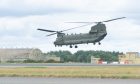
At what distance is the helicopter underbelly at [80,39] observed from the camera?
359ft

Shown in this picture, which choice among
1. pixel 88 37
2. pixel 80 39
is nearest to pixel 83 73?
pixel 88 37

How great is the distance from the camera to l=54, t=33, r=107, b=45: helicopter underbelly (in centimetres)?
10944

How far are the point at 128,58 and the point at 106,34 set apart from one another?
41.8 metres

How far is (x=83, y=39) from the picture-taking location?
368 ft

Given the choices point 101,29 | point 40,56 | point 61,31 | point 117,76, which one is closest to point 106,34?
point 101,29

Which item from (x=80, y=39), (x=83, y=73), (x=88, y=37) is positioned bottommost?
(x=83, y=73)

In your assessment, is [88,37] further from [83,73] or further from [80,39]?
[83,73]

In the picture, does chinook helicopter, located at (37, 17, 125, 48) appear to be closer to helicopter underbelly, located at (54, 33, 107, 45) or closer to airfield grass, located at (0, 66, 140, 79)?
helicopter underbelly, located at (54, 33, 107, 45)

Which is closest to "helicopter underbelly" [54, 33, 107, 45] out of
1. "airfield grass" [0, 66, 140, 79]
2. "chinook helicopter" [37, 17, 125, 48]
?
"chinook helicopter" [37, 17, 125, 48]

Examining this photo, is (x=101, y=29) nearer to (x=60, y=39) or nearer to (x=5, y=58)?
(x=60, y=39)

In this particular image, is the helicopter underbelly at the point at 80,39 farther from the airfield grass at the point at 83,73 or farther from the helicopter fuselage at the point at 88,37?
the airfield grass at the point at 83,73

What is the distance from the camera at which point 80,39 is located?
113 m

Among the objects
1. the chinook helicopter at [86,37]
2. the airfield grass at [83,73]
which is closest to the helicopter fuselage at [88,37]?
the chinook helicopter at [86,37]

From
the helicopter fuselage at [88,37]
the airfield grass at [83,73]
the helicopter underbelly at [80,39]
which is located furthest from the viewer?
the helicopter fuselage at [88,37]
